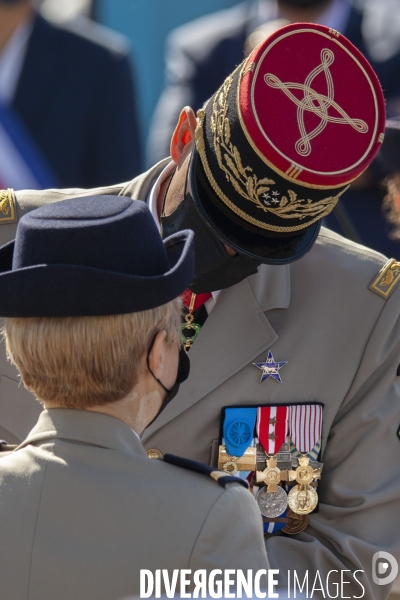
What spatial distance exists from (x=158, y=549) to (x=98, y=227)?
0.57 metres

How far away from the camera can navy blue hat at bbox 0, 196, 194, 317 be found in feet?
5.28

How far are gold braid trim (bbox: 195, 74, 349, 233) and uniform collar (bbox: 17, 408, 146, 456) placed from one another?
0.71 meters

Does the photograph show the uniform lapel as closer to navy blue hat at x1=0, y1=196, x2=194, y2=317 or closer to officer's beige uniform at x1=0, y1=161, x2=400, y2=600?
officer's beige uniform at x1=0, y1=161, x2=400, y2=600

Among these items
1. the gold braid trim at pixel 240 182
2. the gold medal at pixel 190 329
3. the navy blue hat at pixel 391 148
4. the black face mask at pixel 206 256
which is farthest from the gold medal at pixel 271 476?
the navy blue hat at pixel 391 148

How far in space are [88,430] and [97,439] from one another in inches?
0.9

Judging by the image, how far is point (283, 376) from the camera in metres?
2.47

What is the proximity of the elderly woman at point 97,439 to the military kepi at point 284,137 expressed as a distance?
1.54ft

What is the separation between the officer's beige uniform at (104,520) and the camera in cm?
157

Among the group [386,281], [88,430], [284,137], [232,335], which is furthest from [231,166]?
[88,430]

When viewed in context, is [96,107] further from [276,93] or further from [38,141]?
[276,93]

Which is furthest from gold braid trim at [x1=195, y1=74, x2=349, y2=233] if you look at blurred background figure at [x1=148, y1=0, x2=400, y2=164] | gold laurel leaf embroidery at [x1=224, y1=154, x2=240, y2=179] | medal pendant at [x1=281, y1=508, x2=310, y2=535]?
blurred background figure at [x1=148, y1=0, x2=400, y2=164]

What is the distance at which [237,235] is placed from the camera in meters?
2.21

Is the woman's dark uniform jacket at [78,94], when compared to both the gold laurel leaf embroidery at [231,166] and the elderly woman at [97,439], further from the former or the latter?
the elderly woman at [97,439]

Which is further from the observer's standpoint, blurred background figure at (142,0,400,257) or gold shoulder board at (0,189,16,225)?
blurred background figure at (142,0,400,257)
